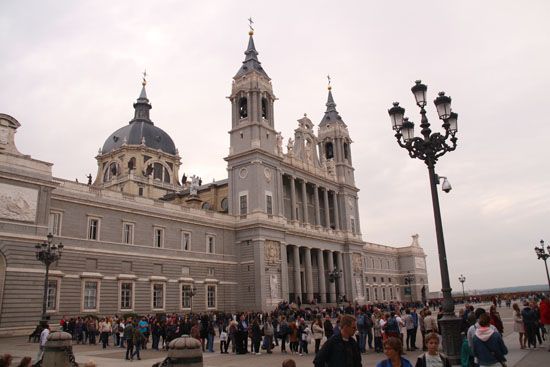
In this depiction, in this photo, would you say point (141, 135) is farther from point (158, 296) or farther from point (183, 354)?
point (183, 354)

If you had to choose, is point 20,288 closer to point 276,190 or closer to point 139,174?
point 276,190

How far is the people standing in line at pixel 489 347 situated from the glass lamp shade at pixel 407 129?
7.99 metres

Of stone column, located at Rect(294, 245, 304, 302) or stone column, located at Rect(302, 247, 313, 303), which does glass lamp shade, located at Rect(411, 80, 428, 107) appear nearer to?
stone column, located at Rect(294, 245, 304, 302)

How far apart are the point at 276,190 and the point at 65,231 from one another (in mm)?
22806

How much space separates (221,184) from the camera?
5859cm

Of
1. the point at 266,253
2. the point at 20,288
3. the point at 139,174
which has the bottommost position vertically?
the point at 20,288

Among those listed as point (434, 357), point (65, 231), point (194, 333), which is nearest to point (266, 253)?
point (65, 231)

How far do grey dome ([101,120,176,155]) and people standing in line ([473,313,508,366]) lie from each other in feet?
227

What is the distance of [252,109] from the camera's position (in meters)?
48.7

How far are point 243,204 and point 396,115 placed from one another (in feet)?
108

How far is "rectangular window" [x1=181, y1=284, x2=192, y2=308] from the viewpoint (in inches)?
1549

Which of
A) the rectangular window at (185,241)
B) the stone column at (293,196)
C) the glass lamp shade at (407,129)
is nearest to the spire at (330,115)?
the stone column at (293,196)

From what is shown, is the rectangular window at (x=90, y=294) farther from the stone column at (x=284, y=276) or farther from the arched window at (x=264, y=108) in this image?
the arched window at (x=264, y=108)

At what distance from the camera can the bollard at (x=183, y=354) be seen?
8.14 meters
